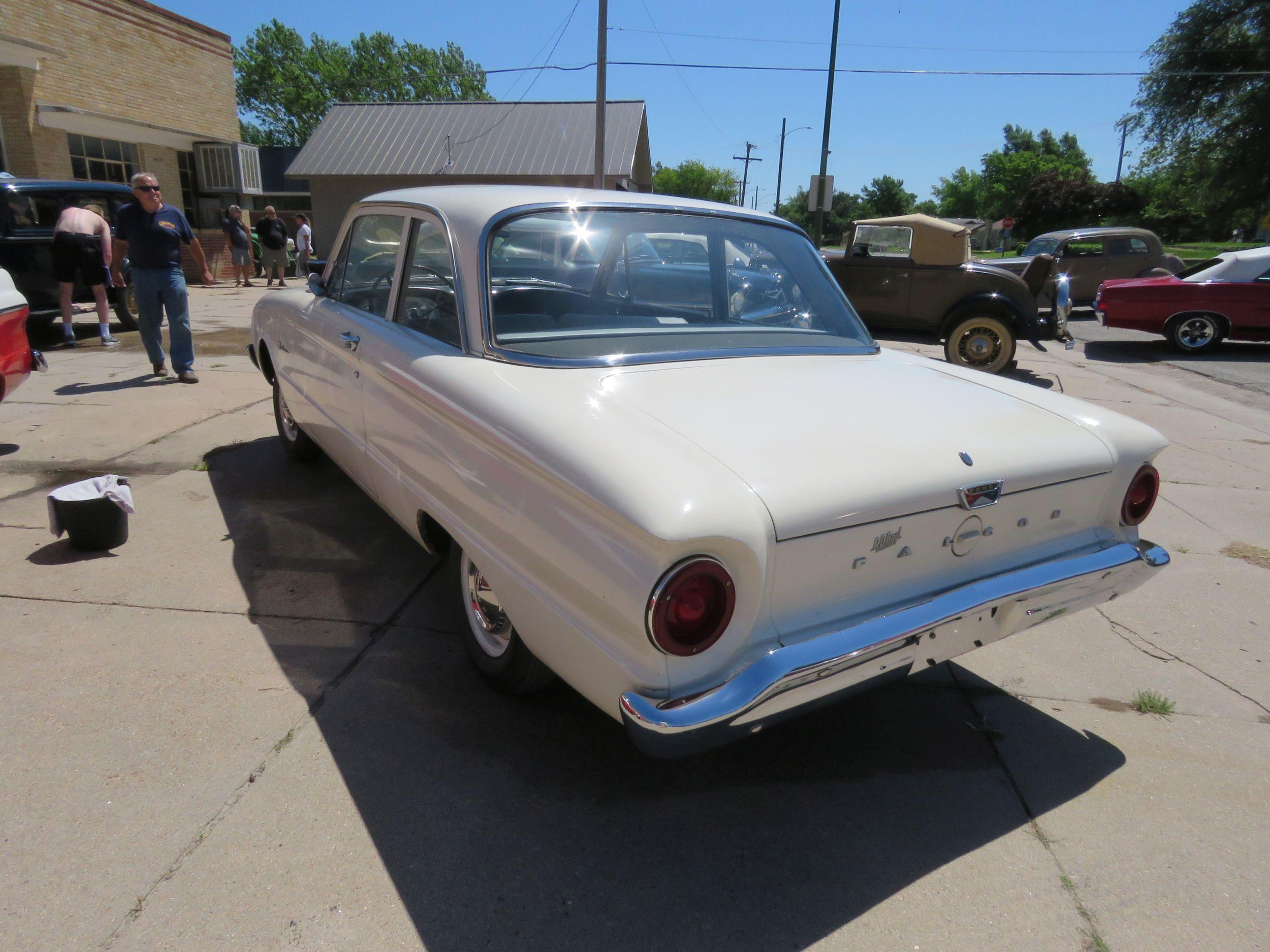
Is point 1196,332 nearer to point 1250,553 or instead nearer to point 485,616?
point 1250,553

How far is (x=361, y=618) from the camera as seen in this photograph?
339cm

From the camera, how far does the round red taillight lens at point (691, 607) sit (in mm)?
1817

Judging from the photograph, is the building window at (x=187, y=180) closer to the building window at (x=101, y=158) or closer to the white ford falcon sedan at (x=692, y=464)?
the building window at (x=101, y=158)

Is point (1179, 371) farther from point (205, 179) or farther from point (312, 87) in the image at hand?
point (312, 87)

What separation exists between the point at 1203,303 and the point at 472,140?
21900mm

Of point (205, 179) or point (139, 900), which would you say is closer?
point (139, 900)

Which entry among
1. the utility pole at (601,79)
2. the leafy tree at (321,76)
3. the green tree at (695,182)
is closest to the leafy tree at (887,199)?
the green tree at (695,182)

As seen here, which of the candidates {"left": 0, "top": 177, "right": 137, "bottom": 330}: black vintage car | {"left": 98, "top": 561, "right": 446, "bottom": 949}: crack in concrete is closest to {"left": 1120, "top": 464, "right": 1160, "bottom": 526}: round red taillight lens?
{"left": 98, "top": 561, "right": 446, "bottom": 949}: crack in concrete

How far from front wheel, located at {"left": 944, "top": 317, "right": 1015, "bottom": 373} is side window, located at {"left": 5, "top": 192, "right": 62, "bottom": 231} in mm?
10243

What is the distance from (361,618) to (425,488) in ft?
2.96

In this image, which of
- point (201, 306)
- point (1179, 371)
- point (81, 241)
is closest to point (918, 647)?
point (81, 241)

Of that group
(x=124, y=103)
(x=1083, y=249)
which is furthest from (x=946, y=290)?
(x=124, y=103)

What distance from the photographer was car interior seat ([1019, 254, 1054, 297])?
10289mm

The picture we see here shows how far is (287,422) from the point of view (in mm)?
5184
